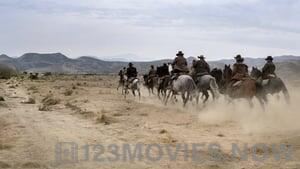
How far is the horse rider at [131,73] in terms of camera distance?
34.3m

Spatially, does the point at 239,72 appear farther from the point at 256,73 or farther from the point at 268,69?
the point at 256,73

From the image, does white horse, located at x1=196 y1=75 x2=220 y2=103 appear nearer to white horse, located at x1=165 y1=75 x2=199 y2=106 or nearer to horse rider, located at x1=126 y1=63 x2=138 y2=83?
white horse, located at x1=165 y1=75 x2=199 y2=106

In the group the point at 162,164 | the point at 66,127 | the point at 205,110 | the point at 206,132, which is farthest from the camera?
the point at 205,110

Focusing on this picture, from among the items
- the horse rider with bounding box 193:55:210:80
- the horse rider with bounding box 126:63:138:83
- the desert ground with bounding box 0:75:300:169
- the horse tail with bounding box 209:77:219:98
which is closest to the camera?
the desert ground with bounding box 0:75:300:169

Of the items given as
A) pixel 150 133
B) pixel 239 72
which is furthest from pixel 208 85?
pixel 150 133

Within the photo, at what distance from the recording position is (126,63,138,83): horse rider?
3431 cm

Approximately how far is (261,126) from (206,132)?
82.6 inches

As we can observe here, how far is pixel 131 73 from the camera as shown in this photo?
34.5 metres

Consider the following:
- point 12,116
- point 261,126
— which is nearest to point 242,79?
point 261,126

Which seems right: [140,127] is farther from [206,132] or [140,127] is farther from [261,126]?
[261,126]

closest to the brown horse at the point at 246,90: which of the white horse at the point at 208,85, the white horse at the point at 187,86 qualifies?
the white horse at the point at 208,85

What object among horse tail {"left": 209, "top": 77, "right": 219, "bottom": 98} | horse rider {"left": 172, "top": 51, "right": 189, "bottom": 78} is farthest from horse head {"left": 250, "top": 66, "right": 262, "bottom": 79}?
horse rider {"left": 172, "top": 51, "right": 189, "bottom": 78}

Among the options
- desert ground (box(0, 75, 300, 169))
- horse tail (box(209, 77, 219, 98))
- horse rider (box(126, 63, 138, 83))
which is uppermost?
horse rider (box(126, 63, 138, 83))

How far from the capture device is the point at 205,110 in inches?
988
